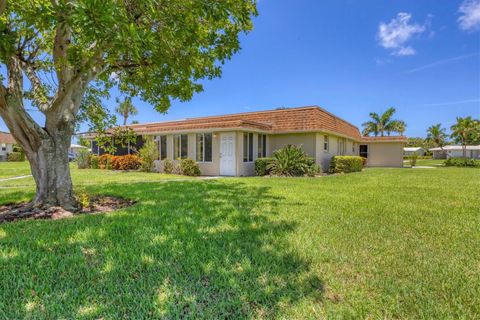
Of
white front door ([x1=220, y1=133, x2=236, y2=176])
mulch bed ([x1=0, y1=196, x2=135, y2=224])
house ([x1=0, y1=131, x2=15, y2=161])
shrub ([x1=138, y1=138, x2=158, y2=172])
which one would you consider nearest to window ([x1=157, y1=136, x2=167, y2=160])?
shrub ([x1=138, y1=138, x2=158, y2=172])

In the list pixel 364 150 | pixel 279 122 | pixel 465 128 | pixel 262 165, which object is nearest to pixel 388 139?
pixel 364 150

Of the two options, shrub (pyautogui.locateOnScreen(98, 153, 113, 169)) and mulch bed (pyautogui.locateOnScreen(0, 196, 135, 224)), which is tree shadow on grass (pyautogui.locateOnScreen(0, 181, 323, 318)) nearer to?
mulch bed (pyautogui.locateOnScreen(0, 196, 135, 224))

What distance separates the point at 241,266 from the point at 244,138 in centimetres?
1314

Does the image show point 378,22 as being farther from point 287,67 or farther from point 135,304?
point 135,304

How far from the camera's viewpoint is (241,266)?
330 centimetres

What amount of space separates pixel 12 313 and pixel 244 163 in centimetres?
1416

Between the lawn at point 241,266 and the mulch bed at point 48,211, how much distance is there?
79cm

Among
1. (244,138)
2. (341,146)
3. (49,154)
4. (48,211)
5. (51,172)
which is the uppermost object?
(244,138)

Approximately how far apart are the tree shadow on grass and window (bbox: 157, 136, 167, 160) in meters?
14.0

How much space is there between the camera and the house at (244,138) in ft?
52.3

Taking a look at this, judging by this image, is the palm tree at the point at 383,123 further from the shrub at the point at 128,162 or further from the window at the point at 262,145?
the shrub at the point at 128,162

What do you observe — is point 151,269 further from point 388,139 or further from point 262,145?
point 388,139

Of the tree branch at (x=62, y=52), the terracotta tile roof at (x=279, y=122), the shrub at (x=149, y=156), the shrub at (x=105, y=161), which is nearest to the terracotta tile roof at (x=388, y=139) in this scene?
the terracotta tile roof at (x=279, y=122)

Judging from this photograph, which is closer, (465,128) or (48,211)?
(48,211)
